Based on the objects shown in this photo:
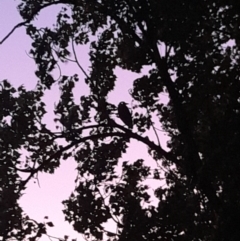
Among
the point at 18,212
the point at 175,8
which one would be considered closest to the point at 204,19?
the point at 175,8

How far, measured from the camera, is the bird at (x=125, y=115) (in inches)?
420

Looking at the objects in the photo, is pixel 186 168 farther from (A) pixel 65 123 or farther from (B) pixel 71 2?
(B) pixel 71 2

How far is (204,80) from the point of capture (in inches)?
285

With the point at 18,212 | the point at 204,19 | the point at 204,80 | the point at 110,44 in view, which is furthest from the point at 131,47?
the point at 18,212

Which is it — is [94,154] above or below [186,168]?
above

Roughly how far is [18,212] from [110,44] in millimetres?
4472

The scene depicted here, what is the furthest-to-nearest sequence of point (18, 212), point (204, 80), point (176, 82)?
point (18, 212) < point (176, 82) < point (204, 80)

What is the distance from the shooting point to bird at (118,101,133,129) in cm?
1067

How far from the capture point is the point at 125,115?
1078cm

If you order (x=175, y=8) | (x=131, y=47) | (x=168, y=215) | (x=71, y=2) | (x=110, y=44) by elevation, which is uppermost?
(x=71, y=2)

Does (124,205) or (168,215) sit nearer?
(168,215)

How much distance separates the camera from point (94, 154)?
11.0 m

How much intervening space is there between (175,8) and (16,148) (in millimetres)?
4711

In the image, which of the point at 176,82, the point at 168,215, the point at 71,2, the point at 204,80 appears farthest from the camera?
the point at 71,2
